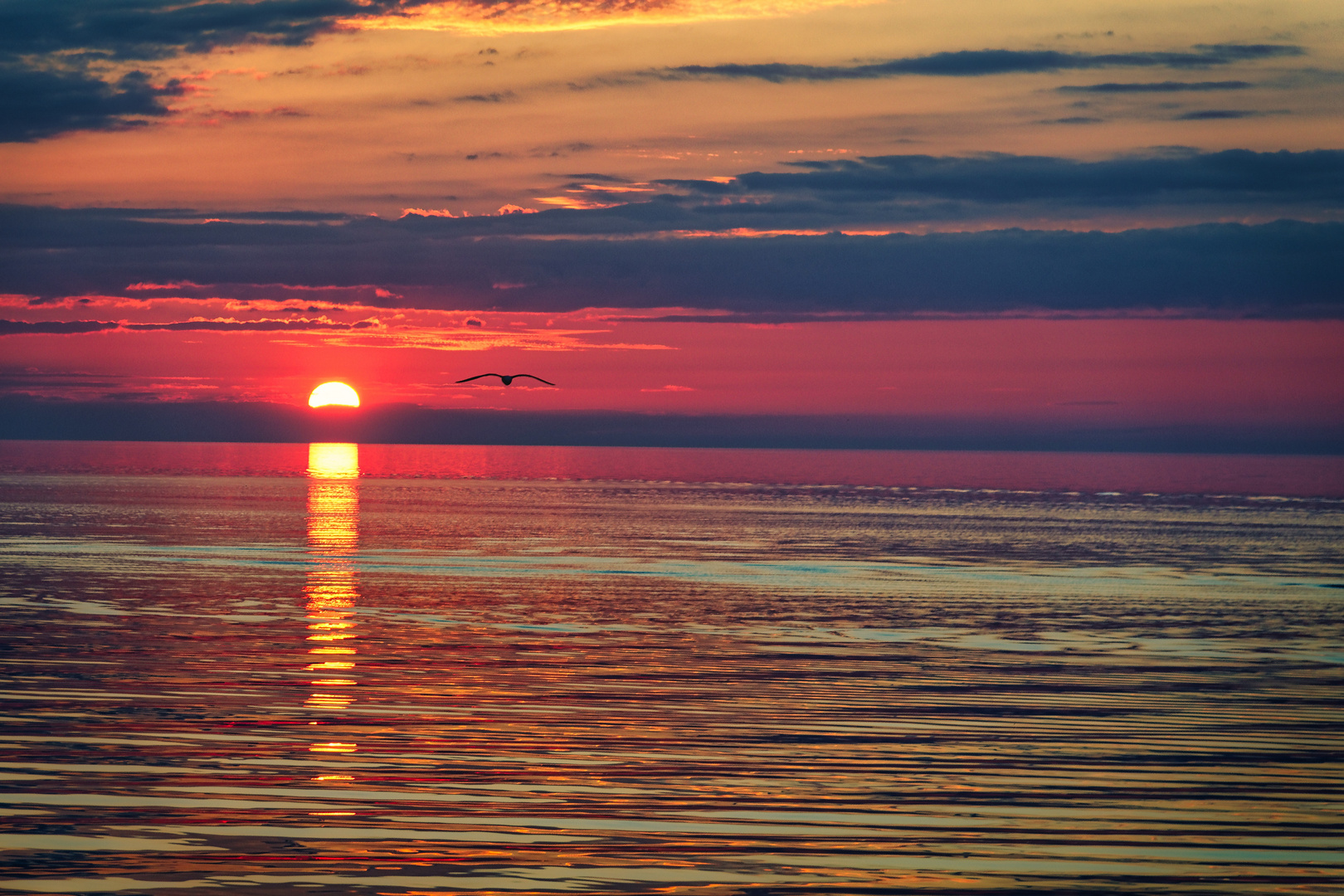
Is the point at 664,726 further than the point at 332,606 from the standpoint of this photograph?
No

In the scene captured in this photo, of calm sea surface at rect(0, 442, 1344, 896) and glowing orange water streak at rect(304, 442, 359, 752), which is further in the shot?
glowing orange water streak at rect(304, 442, 359, 752)

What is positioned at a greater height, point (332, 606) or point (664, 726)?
point (664, 726)

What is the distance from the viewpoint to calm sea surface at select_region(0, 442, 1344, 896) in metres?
12.1

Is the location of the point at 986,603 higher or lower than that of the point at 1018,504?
higher

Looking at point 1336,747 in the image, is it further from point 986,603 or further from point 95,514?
point 95,514

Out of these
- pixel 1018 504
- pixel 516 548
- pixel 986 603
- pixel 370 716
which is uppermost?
pixel 370 716

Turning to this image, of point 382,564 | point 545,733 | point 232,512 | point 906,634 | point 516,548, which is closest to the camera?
point 545,733

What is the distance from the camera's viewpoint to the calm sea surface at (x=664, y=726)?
39.6 feet

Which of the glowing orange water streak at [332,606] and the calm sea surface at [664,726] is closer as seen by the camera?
the calm sea surface at [664,726]

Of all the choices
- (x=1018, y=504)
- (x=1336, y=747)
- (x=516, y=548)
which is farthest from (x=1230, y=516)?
(x=1336, y=747)

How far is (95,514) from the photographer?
243 feet

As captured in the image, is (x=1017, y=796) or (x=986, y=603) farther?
(x=986, y=603)

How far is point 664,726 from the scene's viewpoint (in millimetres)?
18297

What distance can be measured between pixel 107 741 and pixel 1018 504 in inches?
3721
